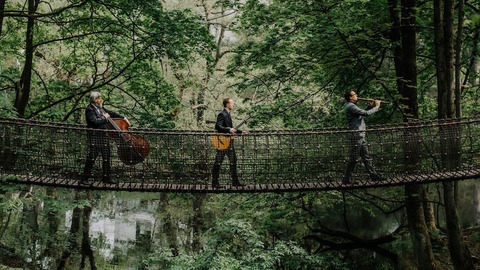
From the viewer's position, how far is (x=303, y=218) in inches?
300

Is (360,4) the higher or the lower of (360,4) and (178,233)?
the higher

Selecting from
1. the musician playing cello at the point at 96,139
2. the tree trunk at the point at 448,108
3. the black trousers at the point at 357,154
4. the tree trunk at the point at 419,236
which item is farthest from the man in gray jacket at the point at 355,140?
the musician playing cello at the point at 96,139

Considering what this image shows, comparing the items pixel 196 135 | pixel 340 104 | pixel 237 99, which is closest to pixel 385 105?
pixel 340 104

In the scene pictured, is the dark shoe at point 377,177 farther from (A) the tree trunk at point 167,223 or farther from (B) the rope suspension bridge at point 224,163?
(A) the tree trunk at point 167,223

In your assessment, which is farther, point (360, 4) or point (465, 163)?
point (360, 4)

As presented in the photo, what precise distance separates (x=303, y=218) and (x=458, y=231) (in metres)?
2.47

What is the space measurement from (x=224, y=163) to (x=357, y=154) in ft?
4.75

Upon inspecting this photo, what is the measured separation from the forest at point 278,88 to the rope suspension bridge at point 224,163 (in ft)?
0.80

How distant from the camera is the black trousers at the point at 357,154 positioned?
500 centimetres

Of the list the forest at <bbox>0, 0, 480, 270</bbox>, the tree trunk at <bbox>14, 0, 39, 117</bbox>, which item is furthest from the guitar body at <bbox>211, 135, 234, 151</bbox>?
the tree trunk at <bbox>14, 0, 39, 117</bbox>

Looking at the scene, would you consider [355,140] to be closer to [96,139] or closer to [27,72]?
[96,139]

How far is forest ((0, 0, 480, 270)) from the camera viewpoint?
602 centimetres

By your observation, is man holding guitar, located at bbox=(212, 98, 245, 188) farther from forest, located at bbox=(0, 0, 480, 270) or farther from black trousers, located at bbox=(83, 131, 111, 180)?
forest, located at bbox=(0, 0, 480, 270)

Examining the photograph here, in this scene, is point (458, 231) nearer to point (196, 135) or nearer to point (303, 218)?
point (303, 218)
